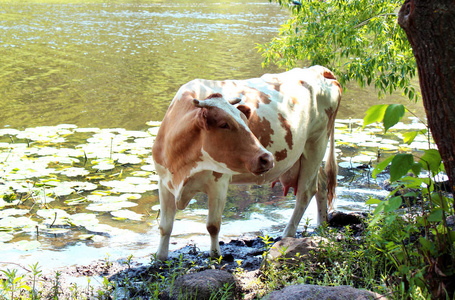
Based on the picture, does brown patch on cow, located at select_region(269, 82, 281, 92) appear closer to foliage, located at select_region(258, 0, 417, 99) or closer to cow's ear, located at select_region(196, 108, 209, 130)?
cow's ear, located at select_region(196, 108, 209, 130)

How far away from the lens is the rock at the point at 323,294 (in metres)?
2.80

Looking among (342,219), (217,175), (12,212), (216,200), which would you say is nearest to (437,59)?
(217,175)

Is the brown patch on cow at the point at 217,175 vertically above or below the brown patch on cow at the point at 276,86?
below

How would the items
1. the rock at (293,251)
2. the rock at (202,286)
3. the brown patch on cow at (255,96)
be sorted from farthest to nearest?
1. the brown patch on cow at (255,96)
2. the rock at (293,251)
3. the rock at (202,286)

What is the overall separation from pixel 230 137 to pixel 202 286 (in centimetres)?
104

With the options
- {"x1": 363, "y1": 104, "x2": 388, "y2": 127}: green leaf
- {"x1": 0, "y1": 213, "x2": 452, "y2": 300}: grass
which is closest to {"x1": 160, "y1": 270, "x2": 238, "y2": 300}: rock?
{"x1": 0, "y1": 213, "x2": 452, "y2": 300}: grass

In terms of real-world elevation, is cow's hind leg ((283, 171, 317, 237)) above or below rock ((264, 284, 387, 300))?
below

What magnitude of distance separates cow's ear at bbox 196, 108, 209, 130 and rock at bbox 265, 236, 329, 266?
1.10 metres

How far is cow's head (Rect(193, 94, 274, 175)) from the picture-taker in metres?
3.38

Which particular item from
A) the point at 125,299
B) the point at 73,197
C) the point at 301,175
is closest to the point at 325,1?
the point at 301,175

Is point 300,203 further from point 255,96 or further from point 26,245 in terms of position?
point 26,245

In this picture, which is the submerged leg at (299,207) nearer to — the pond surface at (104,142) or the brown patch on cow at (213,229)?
the pond surface at (104,142)

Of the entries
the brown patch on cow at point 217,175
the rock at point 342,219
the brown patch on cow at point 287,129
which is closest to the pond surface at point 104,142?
the rock at point 342,219

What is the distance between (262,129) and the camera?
14.3 ft
